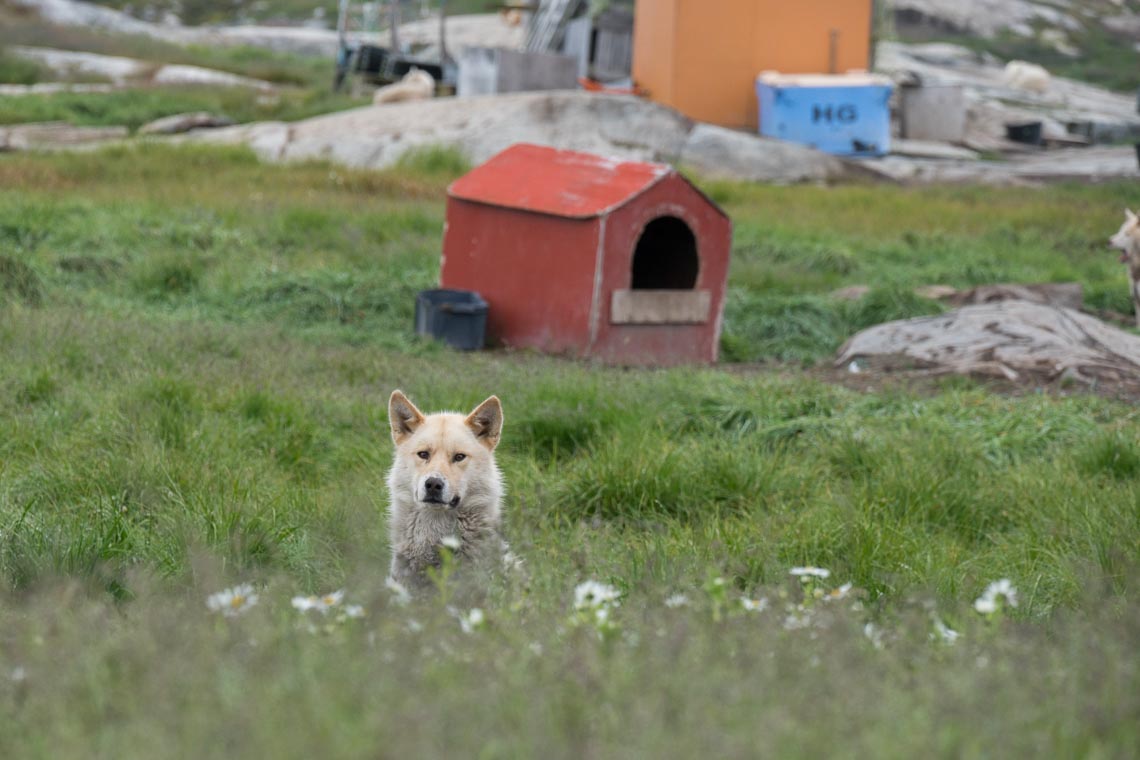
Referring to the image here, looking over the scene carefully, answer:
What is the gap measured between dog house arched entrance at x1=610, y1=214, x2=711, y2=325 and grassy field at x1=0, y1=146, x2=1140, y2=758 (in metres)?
0.58

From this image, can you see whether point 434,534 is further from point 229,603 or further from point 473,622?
point 473,622

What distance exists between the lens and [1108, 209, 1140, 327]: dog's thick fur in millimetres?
12617

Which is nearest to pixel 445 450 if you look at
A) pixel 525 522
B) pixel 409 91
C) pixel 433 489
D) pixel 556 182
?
pixel 433 489

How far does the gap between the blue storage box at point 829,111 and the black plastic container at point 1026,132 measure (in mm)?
7343

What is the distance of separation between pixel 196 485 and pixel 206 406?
1.36m

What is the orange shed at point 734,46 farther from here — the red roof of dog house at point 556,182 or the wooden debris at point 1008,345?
the wooden debris at point 1008,345

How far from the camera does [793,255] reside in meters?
14.8

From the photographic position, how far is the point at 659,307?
10898mm

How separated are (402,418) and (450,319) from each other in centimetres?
532

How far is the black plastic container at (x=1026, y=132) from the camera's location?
1276 inches

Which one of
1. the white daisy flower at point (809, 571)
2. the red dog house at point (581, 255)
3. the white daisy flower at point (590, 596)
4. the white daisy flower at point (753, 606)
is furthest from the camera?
the red dog house at point (581, 255)

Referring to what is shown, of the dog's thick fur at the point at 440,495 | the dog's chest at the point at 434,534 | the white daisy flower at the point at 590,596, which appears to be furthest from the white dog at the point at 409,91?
the white daisy flower at the point at 590,596

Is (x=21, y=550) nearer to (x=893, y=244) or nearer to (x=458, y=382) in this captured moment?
(x=458, y=382)

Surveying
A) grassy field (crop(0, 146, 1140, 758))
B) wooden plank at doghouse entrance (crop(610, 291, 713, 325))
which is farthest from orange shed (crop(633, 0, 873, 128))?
wooden plank at doghouse entrance (crop(610, 291, 713, 325))
